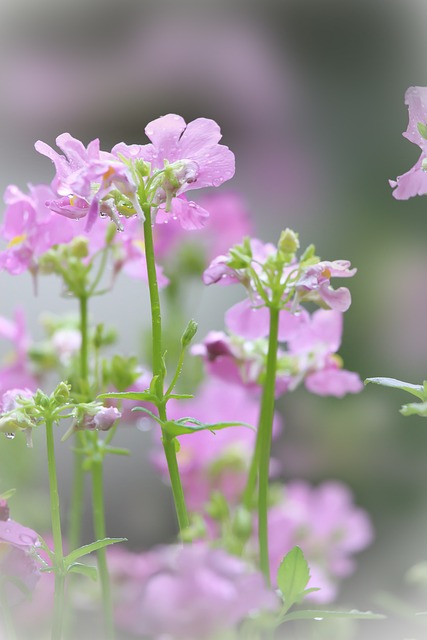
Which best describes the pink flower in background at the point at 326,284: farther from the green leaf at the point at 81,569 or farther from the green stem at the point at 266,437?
the green leaf at the point at 81,569

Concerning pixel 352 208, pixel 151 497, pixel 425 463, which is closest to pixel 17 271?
pixel 151 497

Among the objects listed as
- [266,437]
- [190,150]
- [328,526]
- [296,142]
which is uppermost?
[296,142]

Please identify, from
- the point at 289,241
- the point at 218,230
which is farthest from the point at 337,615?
the point at 218,230

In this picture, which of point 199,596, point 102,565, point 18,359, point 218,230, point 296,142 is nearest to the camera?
point 199,596

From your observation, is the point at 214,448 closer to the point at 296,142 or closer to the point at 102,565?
A: the point at 102,565

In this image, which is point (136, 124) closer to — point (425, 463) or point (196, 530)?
point (425, 463)

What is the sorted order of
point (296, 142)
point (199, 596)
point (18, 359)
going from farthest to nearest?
point (296, 142)
point (18, 359)
point (199, 596)
